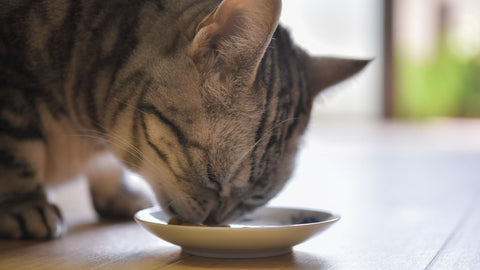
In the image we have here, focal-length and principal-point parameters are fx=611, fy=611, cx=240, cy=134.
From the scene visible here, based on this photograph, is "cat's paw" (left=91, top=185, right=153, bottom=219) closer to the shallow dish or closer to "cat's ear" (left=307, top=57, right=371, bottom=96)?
the shallow dish

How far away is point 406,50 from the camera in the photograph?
23.0 ft

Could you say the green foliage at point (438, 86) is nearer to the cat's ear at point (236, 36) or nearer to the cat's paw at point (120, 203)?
the cat's paw at point (120, 203)

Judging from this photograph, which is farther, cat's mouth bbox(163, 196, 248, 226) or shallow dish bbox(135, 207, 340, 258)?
cat's mouth bbox(163, 196, 248, 226)

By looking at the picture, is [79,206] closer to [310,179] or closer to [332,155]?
[310,179]

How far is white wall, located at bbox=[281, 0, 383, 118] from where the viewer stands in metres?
6.19

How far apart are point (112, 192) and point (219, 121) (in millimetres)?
686

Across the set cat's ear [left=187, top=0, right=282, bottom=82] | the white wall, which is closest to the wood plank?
cat's ear [left=187, top=0, right=282, bottom=82]

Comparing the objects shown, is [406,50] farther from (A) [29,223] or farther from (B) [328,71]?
(A) [29,223]

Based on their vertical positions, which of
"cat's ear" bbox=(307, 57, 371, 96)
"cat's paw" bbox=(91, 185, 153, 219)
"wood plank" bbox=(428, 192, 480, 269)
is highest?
"cat's ear" bbox=(307, 57, 371, 96)

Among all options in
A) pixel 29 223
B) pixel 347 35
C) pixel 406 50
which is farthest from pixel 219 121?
pixel 406 50

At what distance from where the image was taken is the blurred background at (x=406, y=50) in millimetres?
6562

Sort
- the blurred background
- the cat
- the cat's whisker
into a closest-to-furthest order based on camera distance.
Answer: the cat, the cat's whisker, the blurred background

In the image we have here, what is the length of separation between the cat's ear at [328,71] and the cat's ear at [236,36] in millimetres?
292

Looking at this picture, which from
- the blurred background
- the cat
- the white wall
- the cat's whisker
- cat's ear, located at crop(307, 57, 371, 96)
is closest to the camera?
the cat
